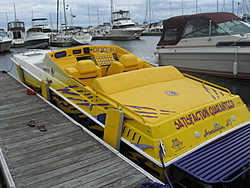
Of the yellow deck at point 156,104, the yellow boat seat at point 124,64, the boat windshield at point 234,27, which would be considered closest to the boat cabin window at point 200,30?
the boat windshield at point 234,27

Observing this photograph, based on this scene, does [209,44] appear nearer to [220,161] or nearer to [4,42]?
[220,161]

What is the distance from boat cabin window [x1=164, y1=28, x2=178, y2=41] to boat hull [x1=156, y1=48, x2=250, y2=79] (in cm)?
58

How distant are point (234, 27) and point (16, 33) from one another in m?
34.2

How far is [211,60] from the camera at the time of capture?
11.3 m

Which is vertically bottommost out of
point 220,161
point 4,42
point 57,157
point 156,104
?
point 57,157

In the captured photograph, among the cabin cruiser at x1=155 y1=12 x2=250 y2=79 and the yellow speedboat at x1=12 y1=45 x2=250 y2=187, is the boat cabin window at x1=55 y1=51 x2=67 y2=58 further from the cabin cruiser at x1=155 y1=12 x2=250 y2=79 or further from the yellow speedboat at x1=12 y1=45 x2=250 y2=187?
the cabin cruiser at x1=155 y1=12 x2=250 y2=79

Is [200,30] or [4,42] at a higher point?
[200,30]

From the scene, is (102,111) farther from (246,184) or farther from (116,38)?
(116,38)

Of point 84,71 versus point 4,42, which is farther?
point 4,42

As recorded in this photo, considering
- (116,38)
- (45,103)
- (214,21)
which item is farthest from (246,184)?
(116,38)

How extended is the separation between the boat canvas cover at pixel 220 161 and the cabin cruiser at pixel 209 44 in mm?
7356

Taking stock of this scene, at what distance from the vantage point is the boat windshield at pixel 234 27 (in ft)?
36.6

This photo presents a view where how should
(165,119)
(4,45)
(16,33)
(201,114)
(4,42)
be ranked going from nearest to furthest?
(165,119), (201,114), (4,42), (4,45), (16,33)

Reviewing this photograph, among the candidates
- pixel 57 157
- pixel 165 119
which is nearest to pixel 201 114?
pixel 165 119
